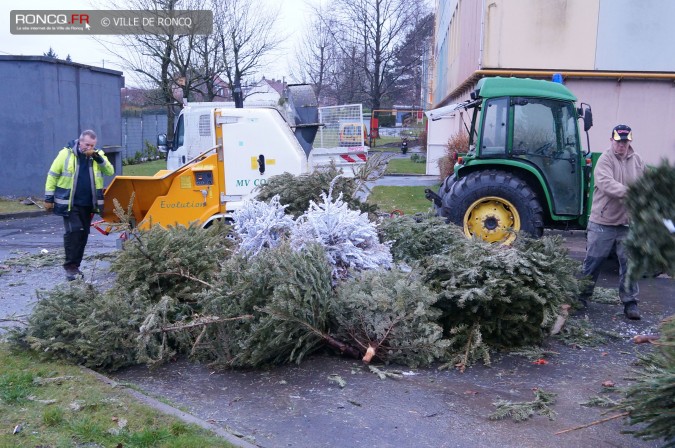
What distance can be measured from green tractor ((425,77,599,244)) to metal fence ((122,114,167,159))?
1055 inches

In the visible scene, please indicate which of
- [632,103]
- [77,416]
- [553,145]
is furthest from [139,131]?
[77,416]

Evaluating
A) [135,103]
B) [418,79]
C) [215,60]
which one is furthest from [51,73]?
[418,79]

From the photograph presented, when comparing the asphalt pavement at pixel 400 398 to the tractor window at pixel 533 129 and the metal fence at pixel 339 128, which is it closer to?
the tractor window at pixel 533 129

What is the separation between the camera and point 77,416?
4.52m

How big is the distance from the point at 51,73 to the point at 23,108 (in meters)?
1.18

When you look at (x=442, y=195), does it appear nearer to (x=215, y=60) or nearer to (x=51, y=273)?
(x=51, y=273)

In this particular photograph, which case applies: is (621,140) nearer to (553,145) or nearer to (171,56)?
(553,145)

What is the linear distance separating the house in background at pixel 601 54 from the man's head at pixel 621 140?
942 cm

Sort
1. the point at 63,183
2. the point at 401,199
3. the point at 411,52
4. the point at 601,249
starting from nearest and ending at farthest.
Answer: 1. the point at 601,249
2. the point at 63,183
3. the point at 401,199
4. the point at 411,52

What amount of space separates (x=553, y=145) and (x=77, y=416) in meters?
7.23

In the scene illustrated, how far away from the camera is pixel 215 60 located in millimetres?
27641

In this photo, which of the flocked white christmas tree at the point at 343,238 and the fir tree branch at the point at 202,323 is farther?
the flocked white christmas tree at the point at 343,238

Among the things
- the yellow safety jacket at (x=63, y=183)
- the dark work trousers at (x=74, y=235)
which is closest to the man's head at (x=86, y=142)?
the yellow safety jacket at (x=63, y=183)

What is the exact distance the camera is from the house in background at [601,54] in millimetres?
16188
